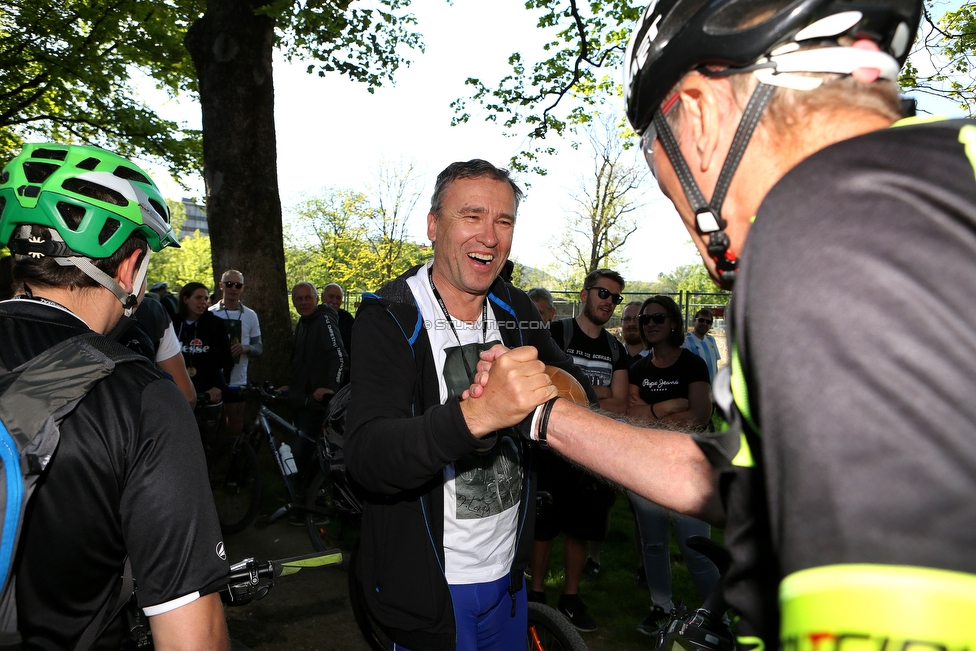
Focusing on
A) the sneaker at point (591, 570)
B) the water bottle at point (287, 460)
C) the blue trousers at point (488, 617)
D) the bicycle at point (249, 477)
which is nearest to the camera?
the blue trousers at point (488, 617)

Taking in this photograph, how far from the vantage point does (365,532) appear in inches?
103

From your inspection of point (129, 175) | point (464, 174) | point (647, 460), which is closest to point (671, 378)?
point (464, 174)

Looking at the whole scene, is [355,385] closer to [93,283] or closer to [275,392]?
[93,283]

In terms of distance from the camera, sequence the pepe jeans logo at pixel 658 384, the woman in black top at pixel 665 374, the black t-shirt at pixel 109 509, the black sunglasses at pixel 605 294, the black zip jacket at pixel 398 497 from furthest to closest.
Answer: the black sunglasses at pixel 605 294 < the pepe jeans logo at pixel 658 384 < the woman in black top at pixel 665 374 < the black zip jacket at pixel 398 497 < the black t-shirt at pixel 109 509

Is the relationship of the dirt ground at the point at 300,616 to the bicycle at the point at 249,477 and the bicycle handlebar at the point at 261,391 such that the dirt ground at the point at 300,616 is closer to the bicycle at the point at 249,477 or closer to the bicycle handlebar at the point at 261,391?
the bicycle at the point at 249,477

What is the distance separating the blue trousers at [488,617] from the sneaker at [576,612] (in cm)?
243

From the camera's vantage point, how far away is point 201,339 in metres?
7.84

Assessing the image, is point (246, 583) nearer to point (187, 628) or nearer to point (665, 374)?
point (187, 628)

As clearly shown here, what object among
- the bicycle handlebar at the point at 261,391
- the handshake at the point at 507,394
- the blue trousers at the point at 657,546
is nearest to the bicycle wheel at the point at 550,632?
the blue trousers at the point at 657,546

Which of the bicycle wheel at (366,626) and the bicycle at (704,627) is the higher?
the bicycle at (704,627)

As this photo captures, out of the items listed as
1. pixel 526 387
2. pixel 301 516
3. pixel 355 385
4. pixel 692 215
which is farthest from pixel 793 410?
pixel 301 516

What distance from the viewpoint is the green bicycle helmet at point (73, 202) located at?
1797mm

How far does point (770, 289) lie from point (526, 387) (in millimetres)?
1190

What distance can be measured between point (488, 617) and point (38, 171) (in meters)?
2.34
